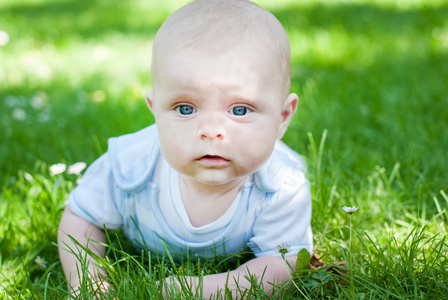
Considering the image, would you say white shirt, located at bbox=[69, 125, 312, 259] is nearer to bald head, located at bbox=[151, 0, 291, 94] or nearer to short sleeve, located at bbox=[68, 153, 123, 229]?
short sleeve, located at bbox=[68, 153, 123, 229]

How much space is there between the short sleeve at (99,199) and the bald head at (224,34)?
0.55m

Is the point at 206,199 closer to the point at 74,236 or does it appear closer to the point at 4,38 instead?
the point at 74,236

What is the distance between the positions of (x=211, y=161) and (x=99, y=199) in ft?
2.07

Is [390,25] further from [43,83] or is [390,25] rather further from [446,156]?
[43,83]

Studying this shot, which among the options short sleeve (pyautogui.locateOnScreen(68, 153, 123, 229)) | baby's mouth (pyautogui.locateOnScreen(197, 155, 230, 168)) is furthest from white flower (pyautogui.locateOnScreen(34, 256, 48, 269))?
baby's mouth (pyautogui.locateOnScreen(197, 155, 230, 168))

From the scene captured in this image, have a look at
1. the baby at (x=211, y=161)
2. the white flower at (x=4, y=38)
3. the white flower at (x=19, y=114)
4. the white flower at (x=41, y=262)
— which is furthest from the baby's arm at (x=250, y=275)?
the white flower at (x=4, y=38)

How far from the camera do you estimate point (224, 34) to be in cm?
162

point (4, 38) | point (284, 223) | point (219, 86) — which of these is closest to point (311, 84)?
point (284, 223)

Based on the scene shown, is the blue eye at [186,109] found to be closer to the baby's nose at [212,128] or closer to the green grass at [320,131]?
the baby's nose at [212,128]

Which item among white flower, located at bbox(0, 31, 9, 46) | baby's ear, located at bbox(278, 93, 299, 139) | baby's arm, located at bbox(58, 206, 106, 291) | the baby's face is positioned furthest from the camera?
white flower, located at bbox(0, 31, 9, 46)

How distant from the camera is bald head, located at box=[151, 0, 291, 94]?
1.61 m

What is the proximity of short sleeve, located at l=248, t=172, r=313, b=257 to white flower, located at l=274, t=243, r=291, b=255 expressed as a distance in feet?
0.16

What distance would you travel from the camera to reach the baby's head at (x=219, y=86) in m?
1.60

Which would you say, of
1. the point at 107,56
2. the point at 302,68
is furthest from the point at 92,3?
the point at 302,68
